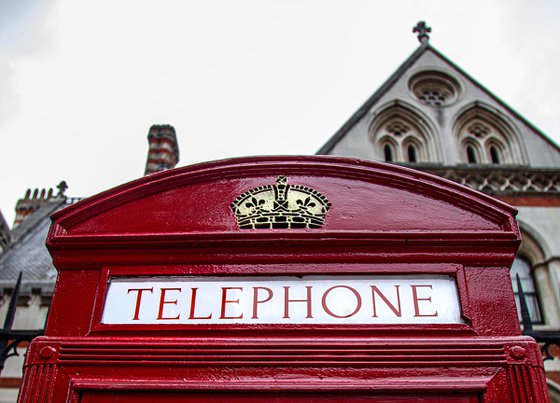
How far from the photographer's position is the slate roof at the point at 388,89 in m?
11.3

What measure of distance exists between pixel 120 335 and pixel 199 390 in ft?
1.30

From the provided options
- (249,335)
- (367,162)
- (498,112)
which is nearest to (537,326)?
(498,112)

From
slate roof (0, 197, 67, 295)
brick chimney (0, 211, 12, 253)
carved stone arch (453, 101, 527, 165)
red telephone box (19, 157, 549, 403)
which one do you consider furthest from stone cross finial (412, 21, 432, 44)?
red telephone box (19, 157, 549, 403)

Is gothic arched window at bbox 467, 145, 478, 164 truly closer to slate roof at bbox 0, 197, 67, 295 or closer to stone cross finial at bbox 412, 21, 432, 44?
stone cross finial at bbox 412, 21, 432, 44

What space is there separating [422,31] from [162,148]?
693 centimetres

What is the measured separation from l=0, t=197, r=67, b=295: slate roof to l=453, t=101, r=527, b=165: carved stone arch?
8.74 meters

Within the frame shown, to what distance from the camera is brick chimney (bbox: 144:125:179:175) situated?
44.1 feet

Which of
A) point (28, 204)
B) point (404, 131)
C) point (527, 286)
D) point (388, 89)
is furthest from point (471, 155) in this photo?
point (28, 204)

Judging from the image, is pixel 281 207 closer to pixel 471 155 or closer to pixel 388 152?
pixel 388 152

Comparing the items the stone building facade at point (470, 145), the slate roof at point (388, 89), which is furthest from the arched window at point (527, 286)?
the slate roof at point (388, 89)

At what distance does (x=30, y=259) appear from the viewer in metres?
13.0

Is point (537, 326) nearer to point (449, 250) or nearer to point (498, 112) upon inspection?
point (498, 112)

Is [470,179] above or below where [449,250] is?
above

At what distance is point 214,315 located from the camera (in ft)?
7.26
